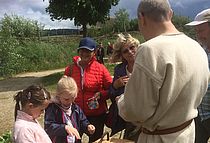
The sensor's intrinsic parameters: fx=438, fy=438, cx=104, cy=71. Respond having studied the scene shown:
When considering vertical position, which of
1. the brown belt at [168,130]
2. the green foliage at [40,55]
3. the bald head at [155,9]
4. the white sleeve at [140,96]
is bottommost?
the green foliage at [40,55]

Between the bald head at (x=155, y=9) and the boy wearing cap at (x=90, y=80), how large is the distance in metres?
1.93

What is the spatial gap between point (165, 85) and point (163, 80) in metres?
0.03

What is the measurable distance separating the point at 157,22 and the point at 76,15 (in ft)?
61.6

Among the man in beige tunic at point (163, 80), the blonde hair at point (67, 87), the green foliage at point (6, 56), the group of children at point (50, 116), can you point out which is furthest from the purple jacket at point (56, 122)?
the green foliage at point (6, 56)

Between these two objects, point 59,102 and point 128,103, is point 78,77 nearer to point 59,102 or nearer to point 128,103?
point 59,102

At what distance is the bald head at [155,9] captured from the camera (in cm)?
245

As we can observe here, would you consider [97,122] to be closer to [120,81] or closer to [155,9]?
[120,81]

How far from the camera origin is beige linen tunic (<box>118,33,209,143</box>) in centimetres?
238

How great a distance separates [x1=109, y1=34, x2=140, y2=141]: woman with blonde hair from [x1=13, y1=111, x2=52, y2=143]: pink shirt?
963mm

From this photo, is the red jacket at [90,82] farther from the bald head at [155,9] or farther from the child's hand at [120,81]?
the bald head at [155,9]

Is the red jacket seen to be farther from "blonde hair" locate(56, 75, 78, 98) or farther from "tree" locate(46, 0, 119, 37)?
"tree" locate(46, 0, 119, 37)

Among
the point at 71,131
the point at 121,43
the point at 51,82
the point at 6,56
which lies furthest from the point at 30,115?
the point at 6,56

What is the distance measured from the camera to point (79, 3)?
20.7 metres

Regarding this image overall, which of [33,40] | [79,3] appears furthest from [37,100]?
[33,40]
